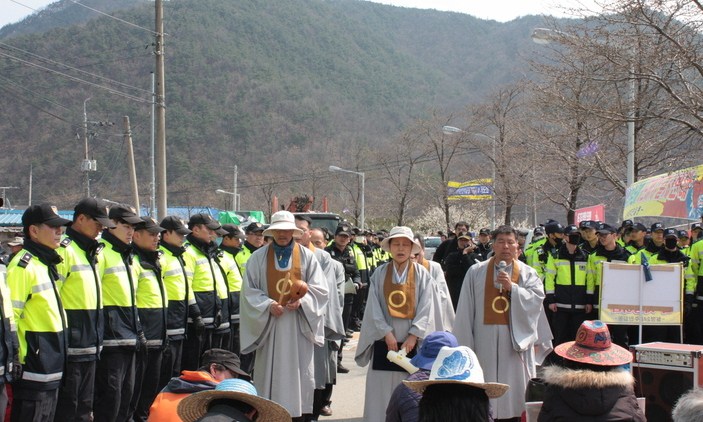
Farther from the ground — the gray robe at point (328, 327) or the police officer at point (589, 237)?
the police officer at point (589, 237)

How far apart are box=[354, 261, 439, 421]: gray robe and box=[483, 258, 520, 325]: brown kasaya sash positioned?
1.63 feet

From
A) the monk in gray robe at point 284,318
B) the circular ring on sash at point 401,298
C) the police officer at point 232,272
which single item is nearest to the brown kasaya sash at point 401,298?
the circular ring on sash at point 401,298

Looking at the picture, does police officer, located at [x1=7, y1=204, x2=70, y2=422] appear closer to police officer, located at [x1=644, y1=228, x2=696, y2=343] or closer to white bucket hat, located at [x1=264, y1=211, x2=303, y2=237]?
white bucket hat, located at [x1=264, y1=211, x2=303, y2=237]

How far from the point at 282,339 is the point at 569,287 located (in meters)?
5.76

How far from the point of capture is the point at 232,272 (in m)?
9.74

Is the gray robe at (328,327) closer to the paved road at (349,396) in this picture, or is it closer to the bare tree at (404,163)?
the paved road at (349,396)

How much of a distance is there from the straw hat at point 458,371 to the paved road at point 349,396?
5218 millimetres

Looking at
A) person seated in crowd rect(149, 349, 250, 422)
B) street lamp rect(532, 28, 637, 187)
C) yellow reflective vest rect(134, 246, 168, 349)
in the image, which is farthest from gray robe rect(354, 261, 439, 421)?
street lamp rect(532, 28, 637, 187)

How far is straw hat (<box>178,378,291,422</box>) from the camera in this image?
3.10 m

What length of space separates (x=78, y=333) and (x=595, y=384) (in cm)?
417

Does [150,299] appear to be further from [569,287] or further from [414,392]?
[569,287]

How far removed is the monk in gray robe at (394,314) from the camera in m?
7.01

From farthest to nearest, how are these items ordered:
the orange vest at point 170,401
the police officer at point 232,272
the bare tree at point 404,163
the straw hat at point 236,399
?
the bare tree at point 404,163 < the police officer at point 232,272 < the orange vest at point 170,401 < the straw hat at point 236,399

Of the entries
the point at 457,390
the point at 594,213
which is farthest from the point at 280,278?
the point at 594,213
